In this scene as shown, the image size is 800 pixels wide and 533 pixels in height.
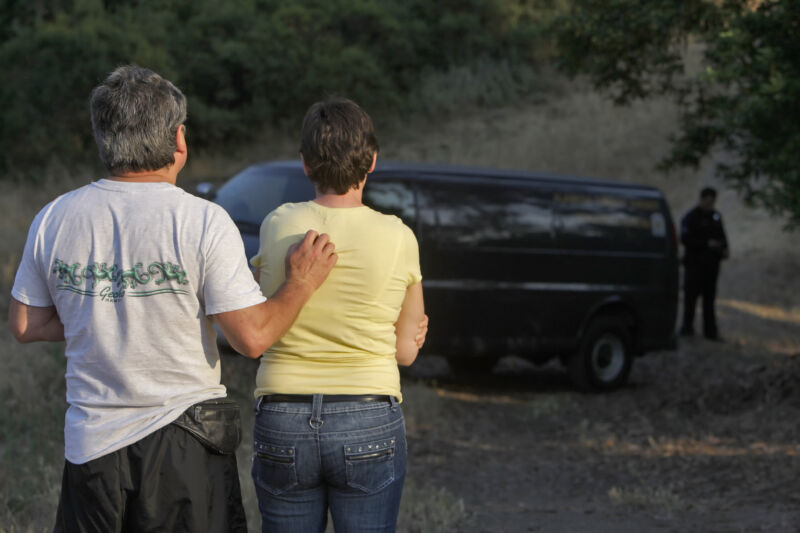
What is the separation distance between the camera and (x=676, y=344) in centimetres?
1086

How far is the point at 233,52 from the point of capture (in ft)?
88.1

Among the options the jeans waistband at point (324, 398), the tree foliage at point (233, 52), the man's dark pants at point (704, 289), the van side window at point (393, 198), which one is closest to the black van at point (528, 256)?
the van side window at point (393, 198)

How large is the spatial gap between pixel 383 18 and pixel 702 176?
10.2 metres

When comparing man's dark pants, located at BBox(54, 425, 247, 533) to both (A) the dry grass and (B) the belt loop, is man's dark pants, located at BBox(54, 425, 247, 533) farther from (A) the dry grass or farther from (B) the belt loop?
(A) the dry grass

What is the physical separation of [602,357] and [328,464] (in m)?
7.92

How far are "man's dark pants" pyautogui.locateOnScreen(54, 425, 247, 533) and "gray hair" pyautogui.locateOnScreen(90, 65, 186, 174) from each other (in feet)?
2.29

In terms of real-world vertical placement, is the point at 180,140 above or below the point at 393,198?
above

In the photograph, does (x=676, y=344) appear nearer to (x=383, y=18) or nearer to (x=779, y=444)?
(x=779, y=444)

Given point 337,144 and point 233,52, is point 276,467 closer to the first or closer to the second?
point 337,144

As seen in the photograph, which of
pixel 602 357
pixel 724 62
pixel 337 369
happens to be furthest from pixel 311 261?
pixel 602 357

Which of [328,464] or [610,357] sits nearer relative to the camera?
[328,464]

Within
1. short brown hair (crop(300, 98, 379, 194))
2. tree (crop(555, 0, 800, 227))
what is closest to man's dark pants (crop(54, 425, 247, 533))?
short brown hair (crop(300, 98, 379, 194))

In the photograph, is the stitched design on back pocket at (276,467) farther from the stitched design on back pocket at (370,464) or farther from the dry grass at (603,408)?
the dry grass at (603,408)

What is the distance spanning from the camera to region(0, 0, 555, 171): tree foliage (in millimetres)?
21469
